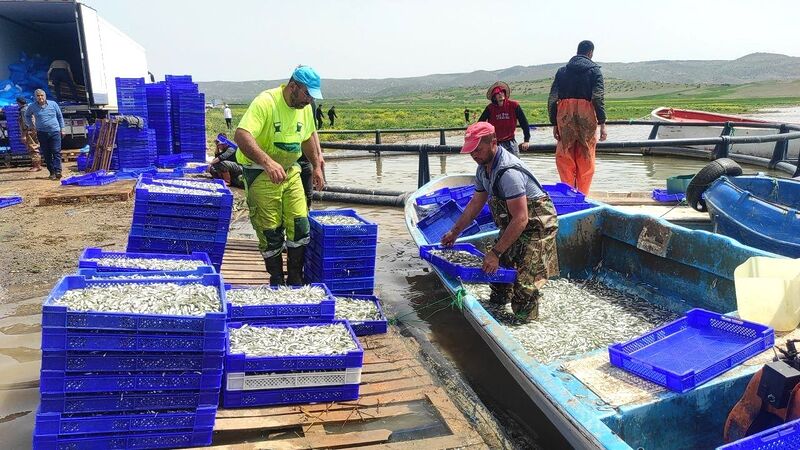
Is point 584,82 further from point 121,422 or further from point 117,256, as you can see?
point 121,422

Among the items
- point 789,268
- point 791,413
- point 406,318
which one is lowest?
point 406,318

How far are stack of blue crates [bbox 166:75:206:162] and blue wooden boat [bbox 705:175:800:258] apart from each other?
1269cm

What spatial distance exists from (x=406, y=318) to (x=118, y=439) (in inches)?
122


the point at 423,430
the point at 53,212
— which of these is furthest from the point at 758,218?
the point at 53,212

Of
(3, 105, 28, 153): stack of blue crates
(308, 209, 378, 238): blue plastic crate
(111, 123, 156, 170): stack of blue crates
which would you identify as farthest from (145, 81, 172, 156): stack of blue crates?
(308, 209, 378, 238): blue plastic crate

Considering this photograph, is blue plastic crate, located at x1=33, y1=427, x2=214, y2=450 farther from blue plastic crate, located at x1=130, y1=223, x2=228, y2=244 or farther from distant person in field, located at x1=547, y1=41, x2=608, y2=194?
distant person in field, located at x1=547, y1=41, x2=608, y2=194

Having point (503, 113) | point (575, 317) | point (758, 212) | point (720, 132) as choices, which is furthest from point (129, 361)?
point (720, 132)

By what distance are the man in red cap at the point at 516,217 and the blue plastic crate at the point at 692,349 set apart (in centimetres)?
114

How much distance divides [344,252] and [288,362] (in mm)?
1719

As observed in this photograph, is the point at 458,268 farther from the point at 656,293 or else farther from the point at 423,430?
the point at 656,293

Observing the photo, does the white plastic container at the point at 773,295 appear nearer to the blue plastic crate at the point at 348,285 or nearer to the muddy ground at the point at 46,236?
the blue plastic crate at the point at 348,285

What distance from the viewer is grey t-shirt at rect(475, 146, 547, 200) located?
452 cm

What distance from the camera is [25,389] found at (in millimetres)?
4234

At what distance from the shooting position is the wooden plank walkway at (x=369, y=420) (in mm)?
3550
